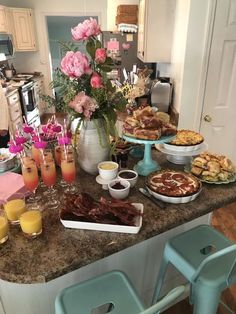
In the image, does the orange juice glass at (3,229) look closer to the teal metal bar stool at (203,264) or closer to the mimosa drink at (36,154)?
the mimosa drink at (36,154)

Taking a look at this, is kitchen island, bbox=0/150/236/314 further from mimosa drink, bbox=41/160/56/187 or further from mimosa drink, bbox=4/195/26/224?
mimosa drink, bbox=41/160/56/187

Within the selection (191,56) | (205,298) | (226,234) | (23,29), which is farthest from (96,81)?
(23,29)

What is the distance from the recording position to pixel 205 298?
112 cm

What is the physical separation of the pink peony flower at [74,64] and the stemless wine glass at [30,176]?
17.4 inches

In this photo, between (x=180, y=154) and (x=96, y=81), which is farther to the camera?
(x=180, y=154)

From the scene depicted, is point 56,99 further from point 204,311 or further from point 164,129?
point 204,311

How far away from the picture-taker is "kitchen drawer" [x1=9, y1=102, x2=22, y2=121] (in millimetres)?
4415

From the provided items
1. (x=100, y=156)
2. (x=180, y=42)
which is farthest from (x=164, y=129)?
(x=180, y=42)

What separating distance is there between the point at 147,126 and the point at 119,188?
0.38 m

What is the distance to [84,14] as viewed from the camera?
5.83 metres

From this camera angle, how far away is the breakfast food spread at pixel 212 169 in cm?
128

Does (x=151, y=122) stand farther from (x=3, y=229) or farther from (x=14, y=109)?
(x=14, y=109)

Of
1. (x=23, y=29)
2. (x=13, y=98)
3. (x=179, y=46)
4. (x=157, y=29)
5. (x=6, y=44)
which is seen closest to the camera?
(x=179, y=46)

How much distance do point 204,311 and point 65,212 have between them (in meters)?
0.79
